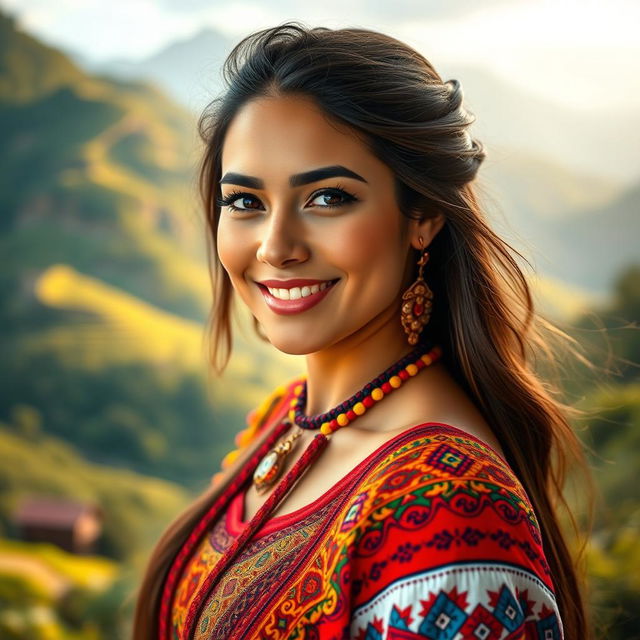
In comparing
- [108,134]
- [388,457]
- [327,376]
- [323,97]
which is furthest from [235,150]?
[108,134]

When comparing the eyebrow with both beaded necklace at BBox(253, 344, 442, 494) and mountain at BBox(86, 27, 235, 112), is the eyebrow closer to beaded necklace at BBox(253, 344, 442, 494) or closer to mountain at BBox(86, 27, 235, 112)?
beaded necklace at BBox(253, 344, 442, 494)

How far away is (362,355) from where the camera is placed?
4.81 ft

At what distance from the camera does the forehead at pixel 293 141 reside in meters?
1.31

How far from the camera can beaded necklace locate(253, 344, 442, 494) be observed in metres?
Answer: 1.42

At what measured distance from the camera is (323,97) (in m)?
1.32

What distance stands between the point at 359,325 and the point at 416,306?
0.12 m

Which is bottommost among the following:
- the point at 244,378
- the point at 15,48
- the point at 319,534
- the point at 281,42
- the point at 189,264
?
the point at 319,534

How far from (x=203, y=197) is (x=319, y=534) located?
75cm

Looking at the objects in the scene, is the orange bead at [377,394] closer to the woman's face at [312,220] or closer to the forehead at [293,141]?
the woman's face at [312,220]

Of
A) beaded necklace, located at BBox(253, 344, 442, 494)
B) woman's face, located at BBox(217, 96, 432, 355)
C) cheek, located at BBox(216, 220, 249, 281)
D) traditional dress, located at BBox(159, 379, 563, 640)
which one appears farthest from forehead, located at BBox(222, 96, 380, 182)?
traditional dress, located at BBox(159, 379, 563, 640)

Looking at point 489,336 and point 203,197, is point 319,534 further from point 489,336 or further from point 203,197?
point 203,197

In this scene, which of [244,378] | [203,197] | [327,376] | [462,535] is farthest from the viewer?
[244,378]

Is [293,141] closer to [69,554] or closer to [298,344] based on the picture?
[298,344]

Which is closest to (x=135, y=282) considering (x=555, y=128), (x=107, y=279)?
(x=107, y=279)
